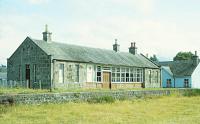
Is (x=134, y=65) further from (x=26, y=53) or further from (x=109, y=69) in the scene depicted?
(x=26, y=53)

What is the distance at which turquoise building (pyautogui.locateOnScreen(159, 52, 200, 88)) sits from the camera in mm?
58844

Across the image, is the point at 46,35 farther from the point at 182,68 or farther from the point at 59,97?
the point at 182,68

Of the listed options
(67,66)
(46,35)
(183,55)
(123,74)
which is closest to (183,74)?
(123,74)

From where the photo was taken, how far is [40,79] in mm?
36750

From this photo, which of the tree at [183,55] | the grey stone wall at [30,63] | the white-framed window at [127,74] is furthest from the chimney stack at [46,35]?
the tree at [183,55]

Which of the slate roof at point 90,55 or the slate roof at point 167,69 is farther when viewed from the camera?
the slate roof at point 167,69

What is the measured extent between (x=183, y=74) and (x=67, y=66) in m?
27.7

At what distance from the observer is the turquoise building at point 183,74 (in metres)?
58.8

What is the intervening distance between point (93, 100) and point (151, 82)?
23.9 meters

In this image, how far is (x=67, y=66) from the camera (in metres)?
37.2

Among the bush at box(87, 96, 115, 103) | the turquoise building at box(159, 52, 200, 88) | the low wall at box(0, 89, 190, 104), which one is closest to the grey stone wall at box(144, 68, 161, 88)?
the turquoise building at box(159, 52, 200, 88)

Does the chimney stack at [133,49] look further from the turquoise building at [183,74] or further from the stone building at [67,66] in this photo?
the turquoise building at [183,74]

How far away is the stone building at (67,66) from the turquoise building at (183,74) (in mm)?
14783

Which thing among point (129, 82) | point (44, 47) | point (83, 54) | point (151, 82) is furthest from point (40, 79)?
point (151, 82)
